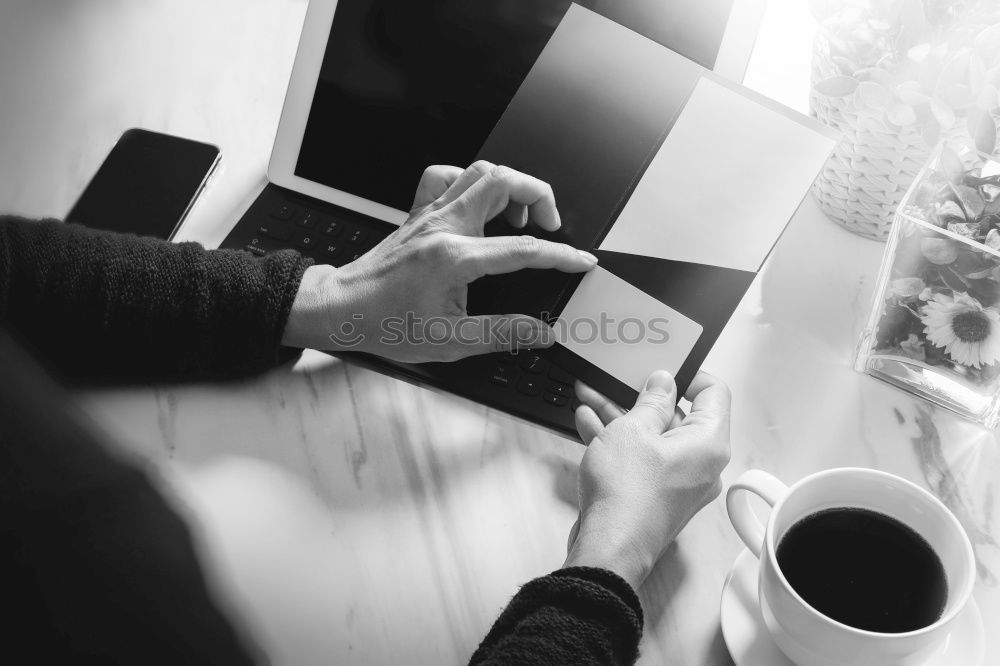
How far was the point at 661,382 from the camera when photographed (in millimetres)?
646

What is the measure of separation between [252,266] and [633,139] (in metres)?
0.34

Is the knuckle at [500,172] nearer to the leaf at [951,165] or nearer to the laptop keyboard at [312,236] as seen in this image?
the laptop keyboard at [312,236]

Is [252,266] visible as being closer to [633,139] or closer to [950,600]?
[633,139]

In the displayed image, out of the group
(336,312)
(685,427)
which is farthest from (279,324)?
(685,427)

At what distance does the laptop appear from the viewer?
0.79m

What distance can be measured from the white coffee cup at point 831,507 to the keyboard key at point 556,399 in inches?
6.4

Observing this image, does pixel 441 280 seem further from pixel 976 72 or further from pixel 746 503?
pixel 976 72

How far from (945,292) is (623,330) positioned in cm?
25

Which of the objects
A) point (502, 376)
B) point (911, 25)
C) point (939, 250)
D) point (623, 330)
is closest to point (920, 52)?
point (911, 25)

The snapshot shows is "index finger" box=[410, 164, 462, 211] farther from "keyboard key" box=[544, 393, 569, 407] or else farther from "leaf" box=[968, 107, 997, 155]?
"leaf" box=[968, 107, 997, 155]

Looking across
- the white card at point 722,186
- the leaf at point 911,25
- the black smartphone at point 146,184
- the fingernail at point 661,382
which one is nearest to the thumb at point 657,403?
the fingernail at point 661,382

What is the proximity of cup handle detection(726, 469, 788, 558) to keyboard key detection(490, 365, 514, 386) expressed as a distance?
21cm

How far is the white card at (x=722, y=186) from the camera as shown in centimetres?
68

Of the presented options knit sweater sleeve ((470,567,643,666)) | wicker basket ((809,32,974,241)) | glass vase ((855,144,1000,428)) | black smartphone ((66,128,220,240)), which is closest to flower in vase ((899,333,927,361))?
glass vase ((855,144,1000,428))
